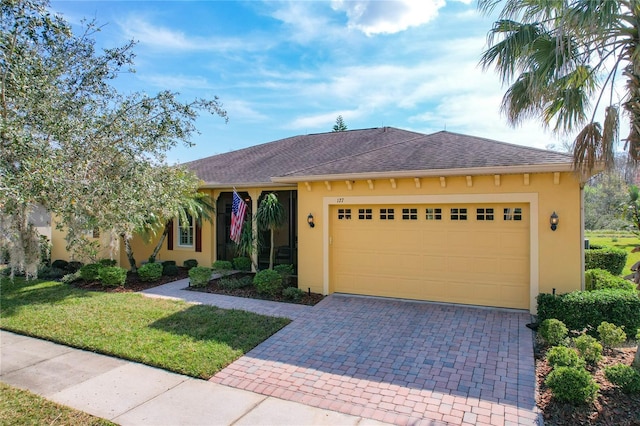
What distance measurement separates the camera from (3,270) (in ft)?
39.9

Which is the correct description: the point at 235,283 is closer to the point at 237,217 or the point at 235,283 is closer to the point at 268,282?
the point at 268,282

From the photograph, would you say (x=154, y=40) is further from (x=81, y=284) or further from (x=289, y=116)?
(x=289, y=116)

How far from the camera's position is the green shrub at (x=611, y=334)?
541 cm

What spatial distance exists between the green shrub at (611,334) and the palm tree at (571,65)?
246 cm

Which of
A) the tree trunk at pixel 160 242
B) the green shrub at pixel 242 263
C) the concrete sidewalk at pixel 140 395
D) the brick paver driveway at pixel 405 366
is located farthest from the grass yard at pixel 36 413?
the tree trunk at pixel 160 242

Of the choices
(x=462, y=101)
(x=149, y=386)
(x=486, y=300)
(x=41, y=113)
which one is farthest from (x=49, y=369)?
(x=462, y=101)

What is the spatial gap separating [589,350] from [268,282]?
6453 mm

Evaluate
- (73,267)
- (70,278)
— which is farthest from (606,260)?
(73,267)

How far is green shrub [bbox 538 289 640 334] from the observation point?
5.98 metres

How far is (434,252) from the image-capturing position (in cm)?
846

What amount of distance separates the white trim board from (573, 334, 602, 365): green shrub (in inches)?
95.3

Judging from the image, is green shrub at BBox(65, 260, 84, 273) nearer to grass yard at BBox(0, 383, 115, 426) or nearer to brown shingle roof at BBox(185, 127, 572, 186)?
brown shingle roof at BBox(185, 127, 572, 186)

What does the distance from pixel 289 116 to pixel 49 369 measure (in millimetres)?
16448

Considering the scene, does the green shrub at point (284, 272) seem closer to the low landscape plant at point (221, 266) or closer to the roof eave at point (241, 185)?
the low landscape plant at point (221, 266)
